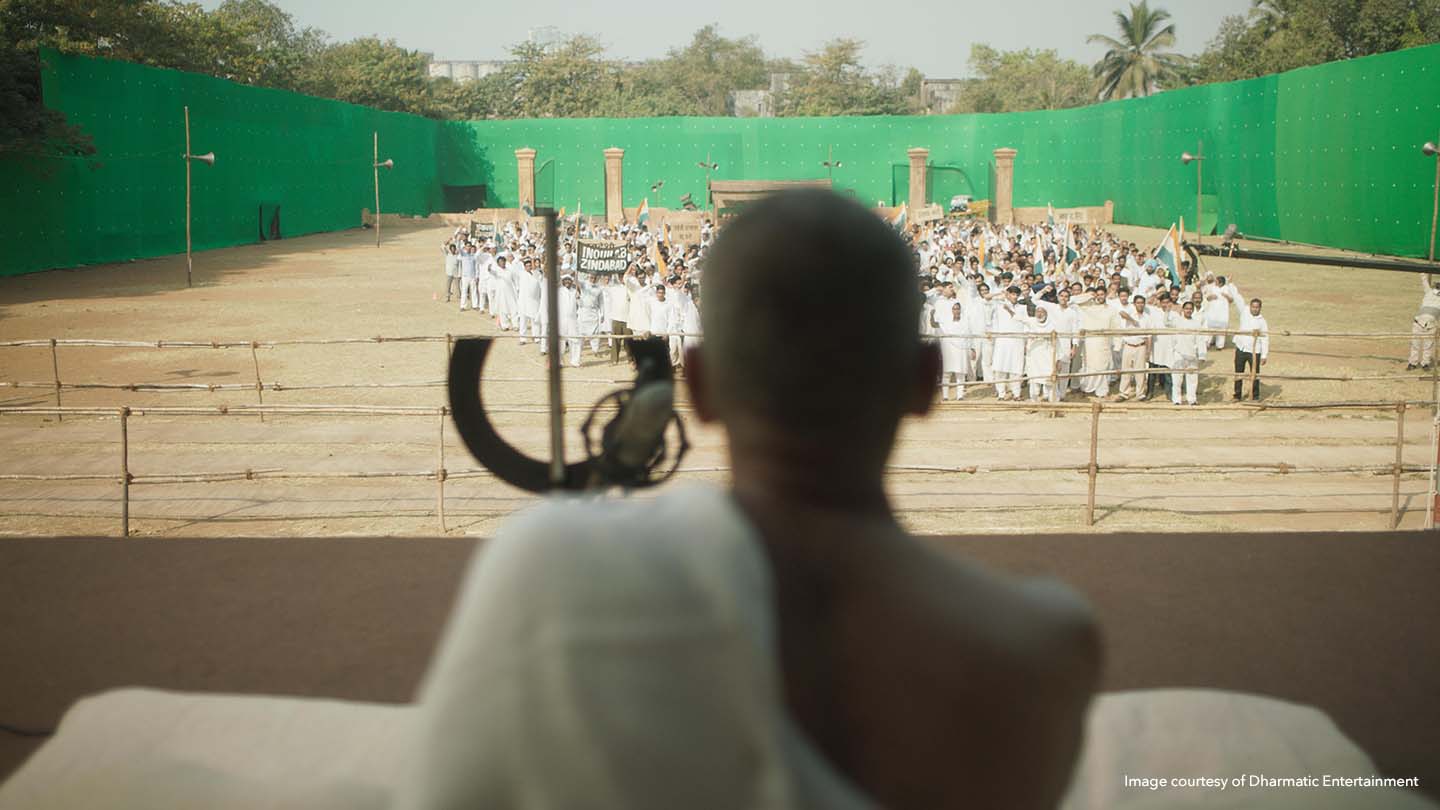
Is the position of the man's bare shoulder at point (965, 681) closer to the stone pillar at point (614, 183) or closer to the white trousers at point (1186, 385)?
the white trousers at point (1186, 385)

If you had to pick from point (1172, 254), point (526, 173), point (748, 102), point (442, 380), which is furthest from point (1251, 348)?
point (748, 102)

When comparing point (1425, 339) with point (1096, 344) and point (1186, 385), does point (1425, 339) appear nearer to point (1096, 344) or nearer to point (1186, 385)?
point (1186, 385)

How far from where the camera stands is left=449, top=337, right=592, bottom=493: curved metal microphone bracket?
1384 millimetres

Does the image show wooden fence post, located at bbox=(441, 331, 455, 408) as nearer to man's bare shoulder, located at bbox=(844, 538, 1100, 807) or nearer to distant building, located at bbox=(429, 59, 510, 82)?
man's bare shoulder, located at bbox=(844, 538, 1100, 807)

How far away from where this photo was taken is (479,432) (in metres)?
1.41

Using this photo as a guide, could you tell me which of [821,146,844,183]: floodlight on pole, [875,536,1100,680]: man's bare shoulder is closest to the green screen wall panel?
[821,146,844,183]: floodlight on pole

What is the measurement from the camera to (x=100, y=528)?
731 centimetres

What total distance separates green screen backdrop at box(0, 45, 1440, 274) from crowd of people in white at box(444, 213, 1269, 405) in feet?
29.8

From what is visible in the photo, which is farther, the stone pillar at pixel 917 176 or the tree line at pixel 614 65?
the stone pillar at pixel 917 176

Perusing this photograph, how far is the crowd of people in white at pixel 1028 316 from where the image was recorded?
40.6 ft

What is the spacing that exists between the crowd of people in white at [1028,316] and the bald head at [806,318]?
28.8 ft

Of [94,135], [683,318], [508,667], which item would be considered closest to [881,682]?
[508,667]

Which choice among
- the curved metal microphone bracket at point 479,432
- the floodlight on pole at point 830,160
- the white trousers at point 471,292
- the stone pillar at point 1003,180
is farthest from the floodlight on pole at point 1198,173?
the curved metal microphone bracket at point 479,432

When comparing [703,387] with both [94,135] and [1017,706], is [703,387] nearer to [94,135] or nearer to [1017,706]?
[1017,706]
